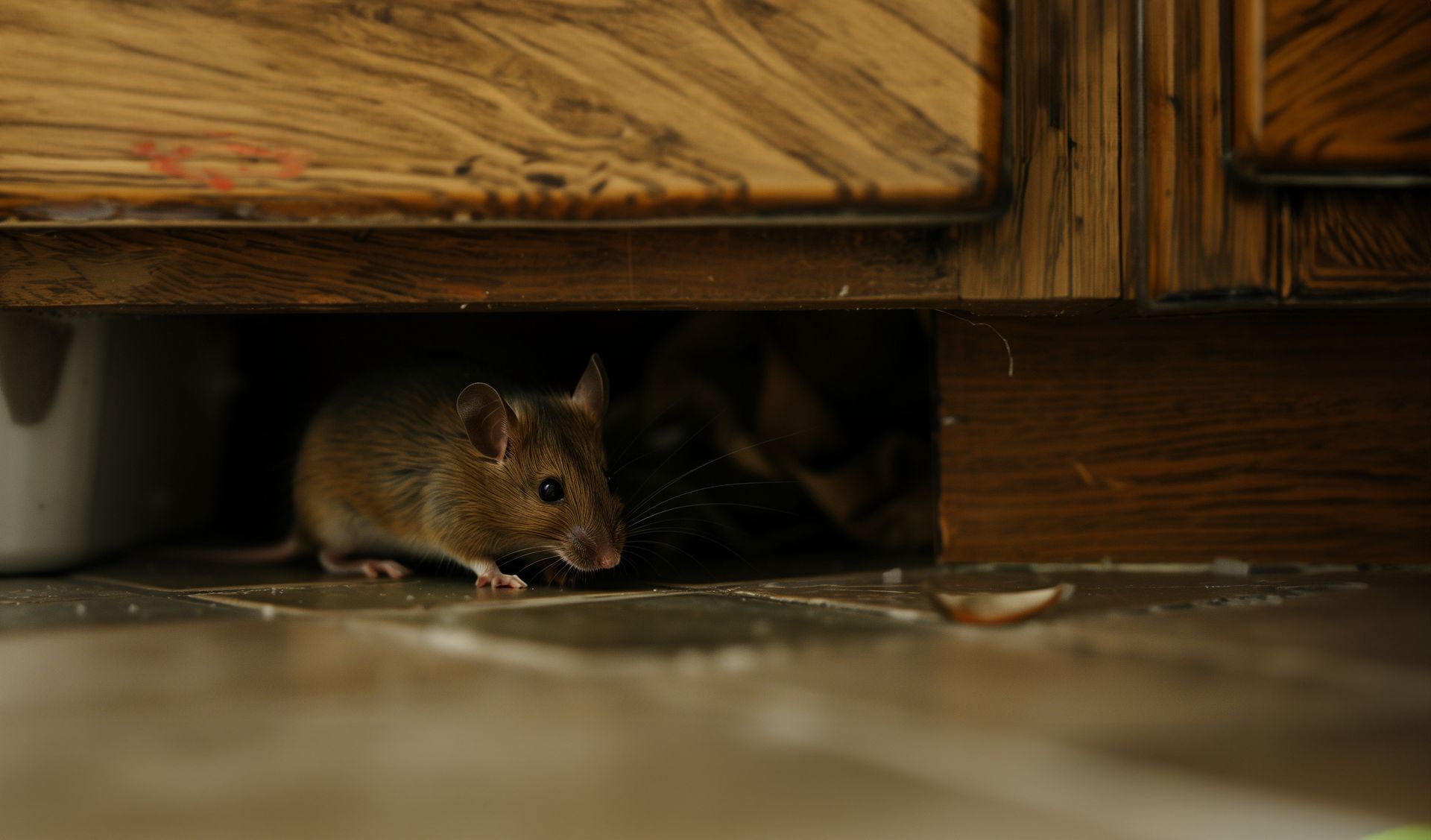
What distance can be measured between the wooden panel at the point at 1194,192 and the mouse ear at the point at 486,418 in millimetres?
829

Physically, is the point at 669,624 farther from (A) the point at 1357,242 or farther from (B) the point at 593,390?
(A) the point at 1357,242

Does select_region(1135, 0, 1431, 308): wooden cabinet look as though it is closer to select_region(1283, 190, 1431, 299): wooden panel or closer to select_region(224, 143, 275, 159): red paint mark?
select_region(1283, 190, 1431, 299): wooden panel

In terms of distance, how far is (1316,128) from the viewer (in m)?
1.02

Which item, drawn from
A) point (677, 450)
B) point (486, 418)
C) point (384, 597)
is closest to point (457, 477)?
point (486, 418)

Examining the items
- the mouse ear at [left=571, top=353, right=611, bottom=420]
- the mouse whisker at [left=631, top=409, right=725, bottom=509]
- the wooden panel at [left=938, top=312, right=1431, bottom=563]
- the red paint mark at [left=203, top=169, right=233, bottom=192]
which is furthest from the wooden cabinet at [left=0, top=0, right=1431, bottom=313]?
the mouse whisker at [left=631, top=409, right=725, bottom=509]

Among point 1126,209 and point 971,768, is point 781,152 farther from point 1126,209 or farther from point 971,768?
point 971,768

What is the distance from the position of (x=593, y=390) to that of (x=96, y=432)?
2.38 ft

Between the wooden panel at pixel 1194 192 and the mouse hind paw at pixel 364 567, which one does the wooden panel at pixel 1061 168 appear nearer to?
the wooden panel at pixel 1194 192

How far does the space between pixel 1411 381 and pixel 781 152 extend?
2.95ft

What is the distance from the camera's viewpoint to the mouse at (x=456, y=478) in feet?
4.64

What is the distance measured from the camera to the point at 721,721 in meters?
0.61

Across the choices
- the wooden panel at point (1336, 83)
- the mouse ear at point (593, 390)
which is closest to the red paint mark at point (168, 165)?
the mouse ear at point (593, 390)

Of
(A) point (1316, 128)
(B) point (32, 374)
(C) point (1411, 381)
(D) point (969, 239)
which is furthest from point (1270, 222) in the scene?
(B) point (32, 374)

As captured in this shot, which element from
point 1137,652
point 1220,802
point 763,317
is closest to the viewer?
point 1220,802
